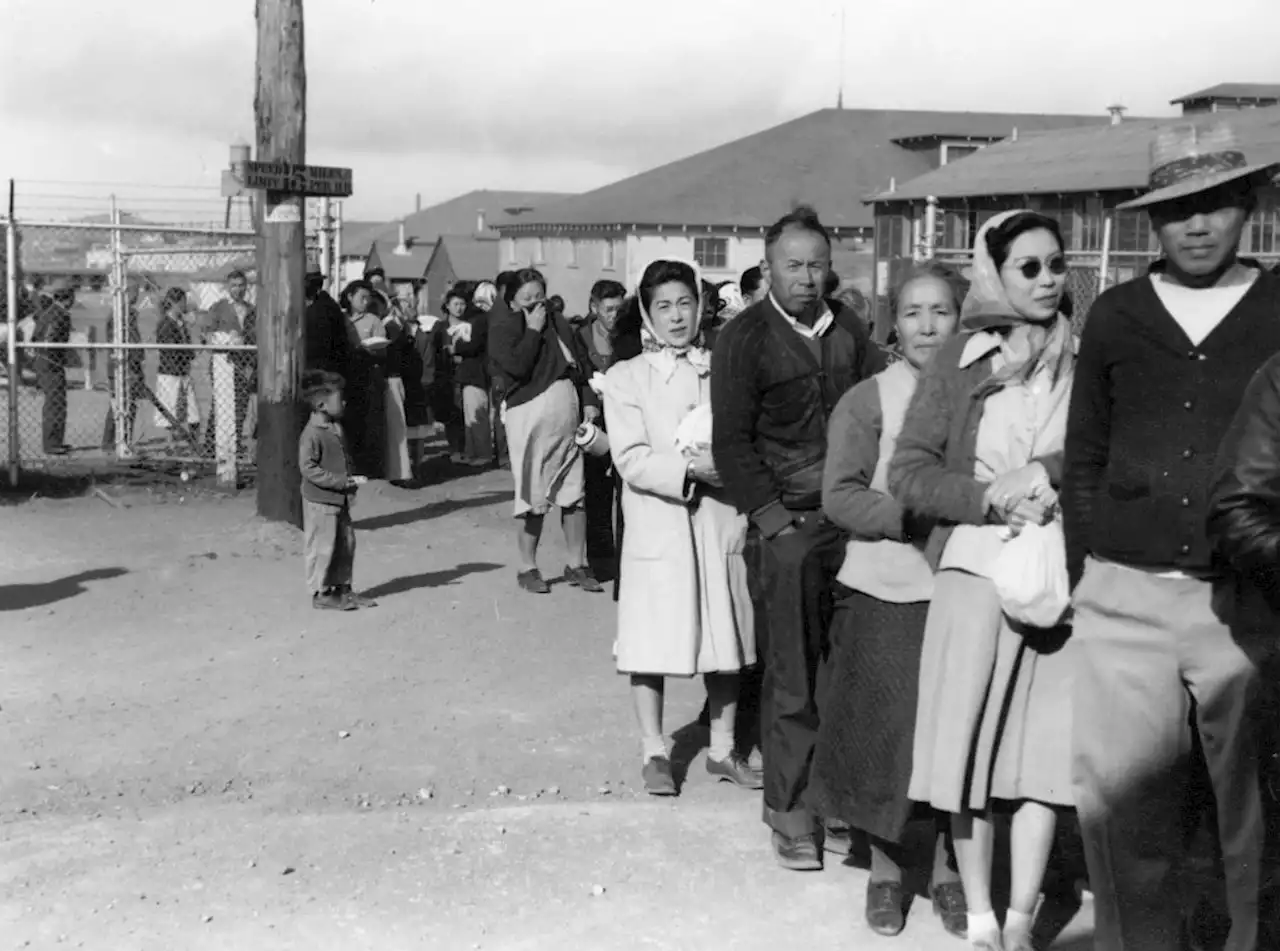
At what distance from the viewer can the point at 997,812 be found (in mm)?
4902

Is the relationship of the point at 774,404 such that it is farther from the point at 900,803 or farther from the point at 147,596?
the point at 147,596

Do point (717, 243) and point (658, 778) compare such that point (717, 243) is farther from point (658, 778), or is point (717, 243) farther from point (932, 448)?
point (932, 448)

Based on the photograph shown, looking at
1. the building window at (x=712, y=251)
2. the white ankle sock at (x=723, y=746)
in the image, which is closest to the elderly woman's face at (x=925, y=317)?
the white ankle sock at (x=723, y=746)

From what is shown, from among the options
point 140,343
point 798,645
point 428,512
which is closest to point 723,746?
point 798,645

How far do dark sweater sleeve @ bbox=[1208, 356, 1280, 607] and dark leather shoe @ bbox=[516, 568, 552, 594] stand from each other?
21.7 feet

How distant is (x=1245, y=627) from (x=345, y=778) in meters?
3.71

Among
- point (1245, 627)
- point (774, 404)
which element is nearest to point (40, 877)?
point (774, 404)

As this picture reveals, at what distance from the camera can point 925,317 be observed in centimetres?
513

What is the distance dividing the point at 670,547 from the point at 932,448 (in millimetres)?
1688

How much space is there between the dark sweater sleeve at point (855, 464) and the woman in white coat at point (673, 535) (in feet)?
3.19

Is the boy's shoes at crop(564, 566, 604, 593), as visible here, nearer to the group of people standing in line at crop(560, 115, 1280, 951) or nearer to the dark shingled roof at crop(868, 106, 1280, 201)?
the group of people standing in line at crop(560, 115, 1280, 951)

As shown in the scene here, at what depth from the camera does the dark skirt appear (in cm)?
496

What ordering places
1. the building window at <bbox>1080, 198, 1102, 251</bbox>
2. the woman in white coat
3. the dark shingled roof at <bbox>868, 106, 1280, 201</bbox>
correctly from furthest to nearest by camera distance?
the building window at <bbox>1080, 198, 1102, 251</bbox> → the dark shingled roof at <bbox>868, 106, 1280, 201</bbox> → the woman in white coat

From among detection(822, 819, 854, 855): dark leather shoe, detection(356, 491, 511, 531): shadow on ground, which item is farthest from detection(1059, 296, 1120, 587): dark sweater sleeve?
detection(356, 491, 511, 531): shadow on ground
